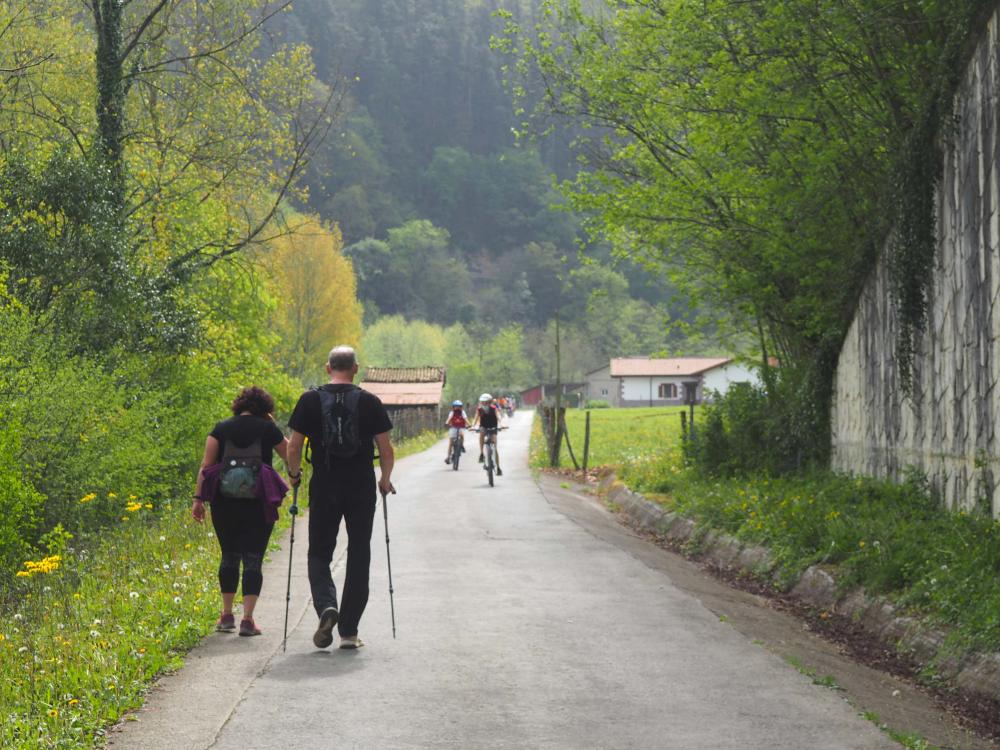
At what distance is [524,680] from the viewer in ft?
24.8

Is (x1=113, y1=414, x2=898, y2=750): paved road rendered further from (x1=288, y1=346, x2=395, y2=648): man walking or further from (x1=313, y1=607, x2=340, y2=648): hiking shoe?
(x1=288, y1=346, x2=395, y2=648): man walking

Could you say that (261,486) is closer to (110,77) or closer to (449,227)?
(110,77)

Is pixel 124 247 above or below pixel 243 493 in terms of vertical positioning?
above

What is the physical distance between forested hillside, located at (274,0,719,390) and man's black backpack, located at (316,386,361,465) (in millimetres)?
141872

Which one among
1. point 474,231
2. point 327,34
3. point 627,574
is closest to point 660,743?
point 627,574

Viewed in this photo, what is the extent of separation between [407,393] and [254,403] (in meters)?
79.4

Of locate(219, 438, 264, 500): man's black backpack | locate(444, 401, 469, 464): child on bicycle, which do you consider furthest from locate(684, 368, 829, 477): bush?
locate(219, 438, 264, 500): man's black backpack

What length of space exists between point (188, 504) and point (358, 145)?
141 metres

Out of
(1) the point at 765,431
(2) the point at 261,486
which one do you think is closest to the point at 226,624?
(2) the point at 261,486

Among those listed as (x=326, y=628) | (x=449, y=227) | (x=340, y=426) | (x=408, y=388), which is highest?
(x=449, y=227)

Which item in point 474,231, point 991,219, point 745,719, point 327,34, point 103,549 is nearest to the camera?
point 745,719

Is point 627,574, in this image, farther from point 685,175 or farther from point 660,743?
point 685,175

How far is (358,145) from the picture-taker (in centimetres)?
15775

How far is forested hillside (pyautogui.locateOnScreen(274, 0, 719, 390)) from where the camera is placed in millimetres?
165625
